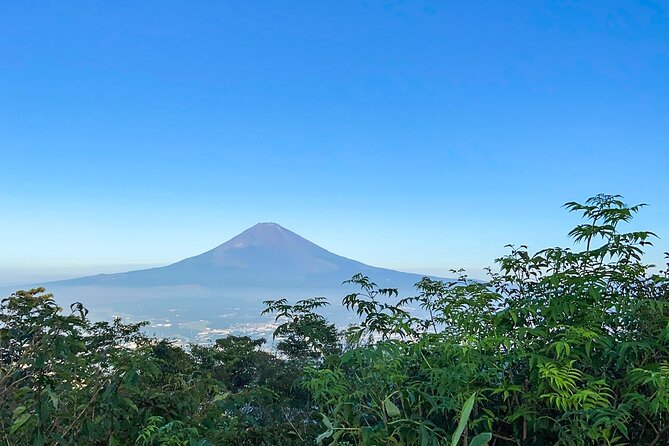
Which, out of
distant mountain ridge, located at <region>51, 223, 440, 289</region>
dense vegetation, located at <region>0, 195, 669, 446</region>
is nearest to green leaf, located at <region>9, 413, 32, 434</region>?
dense vegetation, located at <region>0, 195, 669, 446</region>

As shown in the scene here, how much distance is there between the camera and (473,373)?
4.58 feet

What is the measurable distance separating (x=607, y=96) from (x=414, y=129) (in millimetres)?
5682

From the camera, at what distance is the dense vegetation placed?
1.31 metres

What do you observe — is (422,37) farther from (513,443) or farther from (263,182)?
(263,182)

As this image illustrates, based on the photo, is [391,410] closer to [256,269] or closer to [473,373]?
[473,373]

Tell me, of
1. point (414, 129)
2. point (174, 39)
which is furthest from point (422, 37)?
point (174, 39)

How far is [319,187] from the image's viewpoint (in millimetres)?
16828

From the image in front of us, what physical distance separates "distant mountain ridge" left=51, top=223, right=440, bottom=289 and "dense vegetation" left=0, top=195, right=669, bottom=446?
28.9 m

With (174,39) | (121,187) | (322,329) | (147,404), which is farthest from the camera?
(121,187)

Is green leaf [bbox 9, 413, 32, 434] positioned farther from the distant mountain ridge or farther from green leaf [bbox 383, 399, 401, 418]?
the distant mountain ridge

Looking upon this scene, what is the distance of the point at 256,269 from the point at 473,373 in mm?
51937

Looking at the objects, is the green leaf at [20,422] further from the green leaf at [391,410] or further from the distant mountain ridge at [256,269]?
the distant mountain ridge at [256,269]

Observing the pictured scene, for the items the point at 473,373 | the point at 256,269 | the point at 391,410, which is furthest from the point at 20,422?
the point at 256,269

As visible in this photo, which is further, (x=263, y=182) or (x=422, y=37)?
(x=263, y=182)
